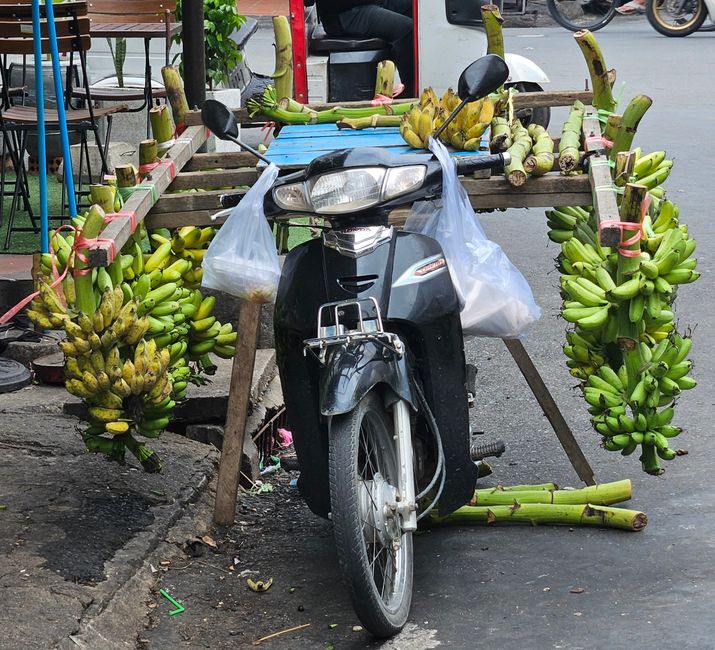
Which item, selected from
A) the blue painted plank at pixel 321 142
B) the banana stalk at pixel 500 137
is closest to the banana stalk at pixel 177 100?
the blue painted plank at pixel 321 142

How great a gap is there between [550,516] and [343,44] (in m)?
6.30

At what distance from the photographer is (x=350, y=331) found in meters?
3.18

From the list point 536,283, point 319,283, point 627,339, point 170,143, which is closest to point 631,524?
point 627,339

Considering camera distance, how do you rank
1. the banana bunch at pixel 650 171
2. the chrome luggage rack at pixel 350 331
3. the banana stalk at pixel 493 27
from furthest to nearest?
the banana stalk at pixel 493 27, the banana bunch at pixel 650 171, the chrome luggage rack at pixel 350 331

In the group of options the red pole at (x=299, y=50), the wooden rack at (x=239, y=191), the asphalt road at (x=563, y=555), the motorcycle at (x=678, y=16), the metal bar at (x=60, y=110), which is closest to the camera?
the asphalt road at (x=563, y=555)

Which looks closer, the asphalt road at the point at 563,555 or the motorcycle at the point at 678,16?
the asphalt road at the point at 563,555

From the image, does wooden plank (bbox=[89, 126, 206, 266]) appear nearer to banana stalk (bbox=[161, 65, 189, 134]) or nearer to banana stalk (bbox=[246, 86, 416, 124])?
banana stalk (bbox=[161, 65, 189, 134])

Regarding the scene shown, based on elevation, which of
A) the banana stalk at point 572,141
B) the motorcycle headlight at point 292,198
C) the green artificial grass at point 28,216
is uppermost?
the banana stalk at point 572,141

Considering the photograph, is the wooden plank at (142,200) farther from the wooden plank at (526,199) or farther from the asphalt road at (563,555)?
the asphalt road at (563,555)

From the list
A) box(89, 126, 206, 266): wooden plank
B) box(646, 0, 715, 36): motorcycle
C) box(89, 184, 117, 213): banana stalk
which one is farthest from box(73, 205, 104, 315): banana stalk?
box(646, 0, 715, 36): motorcycle

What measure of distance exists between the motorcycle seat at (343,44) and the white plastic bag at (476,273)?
614 centimetres

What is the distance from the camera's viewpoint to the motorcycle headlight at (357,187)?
3.21m

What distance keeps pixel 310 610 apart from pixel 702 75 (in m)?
12.1

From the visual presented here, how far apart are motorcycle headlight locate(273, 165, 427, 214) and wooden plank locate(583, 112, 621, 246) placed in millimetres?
545
